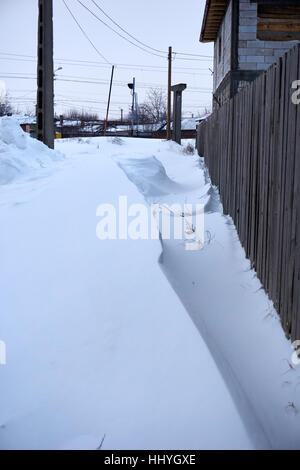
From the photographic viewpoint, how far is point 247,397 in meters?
2.50

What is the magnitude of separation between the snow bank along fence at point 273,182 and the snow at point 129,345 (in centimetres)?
25

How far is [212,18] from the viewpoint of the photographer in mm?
13914

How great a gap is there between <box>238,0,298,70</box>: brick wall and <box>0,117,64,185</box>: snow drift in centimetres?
580

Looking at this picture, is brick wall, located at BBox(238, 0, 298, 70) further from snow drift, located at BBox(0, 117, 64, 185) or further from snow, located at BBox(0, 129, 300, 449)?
snow, located at BBox(0, 129, 300, 449)

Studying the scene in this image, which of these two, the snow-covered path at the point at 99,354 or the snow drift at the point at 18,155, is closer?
the snow-covered path at the point at 99,354

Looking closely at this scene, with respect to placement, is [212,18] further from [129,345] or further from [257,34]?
[129,345]

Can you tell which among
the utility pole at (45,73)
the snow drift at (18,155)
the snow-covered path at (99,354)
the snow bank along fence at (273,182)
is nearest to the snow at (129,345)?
the snow-covered path at (99,354)

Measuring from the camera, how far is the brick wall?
449 inches

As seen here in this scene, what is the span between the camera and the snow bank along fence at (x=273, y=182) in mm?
2822

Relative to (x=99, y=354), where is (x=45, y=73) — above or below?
above

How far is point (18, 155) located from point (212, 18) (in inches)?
374

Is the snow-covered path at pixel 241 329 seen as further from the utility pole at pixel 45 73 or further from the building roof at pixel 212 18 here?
the building roof at pixel 212 18

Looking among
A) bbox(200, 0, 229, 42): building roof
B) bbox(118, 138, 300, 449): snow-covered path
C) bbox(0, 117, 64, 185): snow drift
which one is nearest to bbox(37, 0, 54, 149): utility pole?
bbox(0, 117, 64, 185): snow drift

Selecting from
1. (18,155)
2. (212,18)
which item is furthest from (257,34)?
(18,155)
